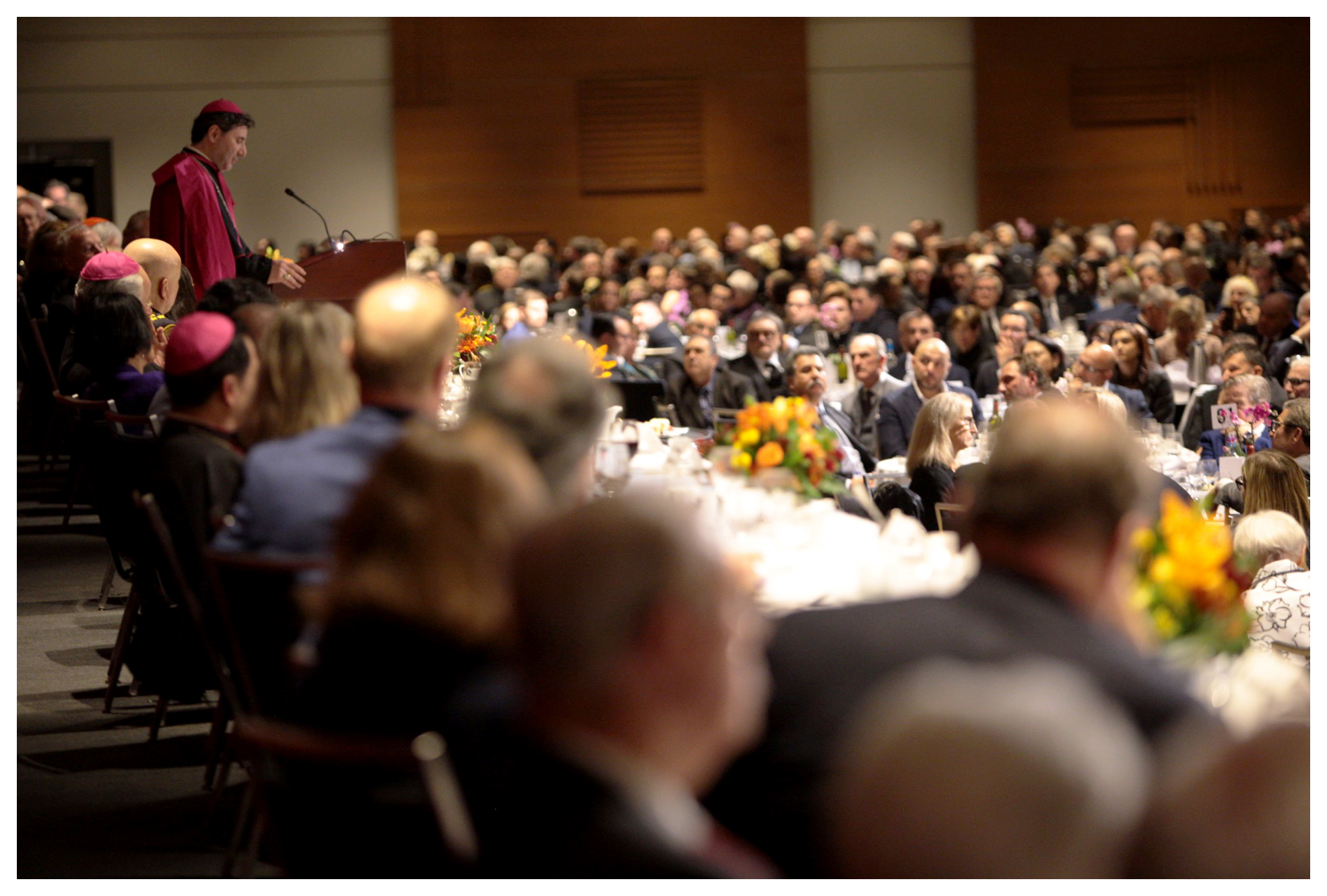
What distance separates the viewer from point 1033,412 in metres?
1.91

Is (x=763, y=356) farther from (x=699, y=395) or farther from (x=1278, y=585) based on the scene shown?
(x=1278, y=585)

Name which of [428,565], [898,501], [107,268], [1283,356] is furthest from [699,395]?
[428,565]

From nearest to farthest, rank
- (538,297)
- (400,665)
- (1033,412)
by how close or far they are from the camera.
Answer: (400,665) < (1033,412) < (538,297)

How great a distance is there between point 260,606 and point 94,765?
1.83 m

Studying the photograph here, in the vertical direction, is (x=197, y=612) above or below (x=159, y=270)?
below

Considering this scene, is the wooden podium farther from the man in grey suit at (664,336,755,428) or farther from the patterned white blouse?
the man in grey suit at (664,336,755,428)

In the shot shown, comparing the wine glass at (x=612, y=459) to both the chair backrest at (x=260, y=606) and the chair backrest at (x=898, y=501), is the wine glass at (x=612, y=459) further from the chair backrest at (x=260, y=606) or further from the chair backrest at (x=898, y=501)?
the chair backrest at (x=898, y=501)

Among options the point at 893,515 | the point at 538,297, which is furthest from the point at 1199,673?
the point at 538,297

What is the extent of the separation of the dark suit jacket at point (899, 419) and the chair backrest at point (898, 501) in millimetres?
1814

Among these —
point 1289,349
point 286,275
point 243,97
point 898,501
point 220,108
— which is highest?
point 243,97

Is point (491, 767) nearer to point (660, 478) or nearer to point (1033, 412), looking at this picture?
point (1033, 412)

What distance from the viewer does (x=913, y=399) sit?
7.46 m

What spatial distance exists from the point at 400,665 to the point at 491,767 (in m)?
0.20

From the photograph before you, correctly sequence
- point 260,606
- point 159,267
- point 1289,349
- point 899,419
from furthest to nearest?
point 1289,349 → point 899,419 → point 159,267 → point 260,606
